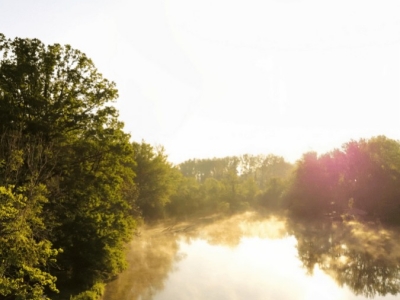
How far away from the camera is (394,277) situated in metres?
26.7

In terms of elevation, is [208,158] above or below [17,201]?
above

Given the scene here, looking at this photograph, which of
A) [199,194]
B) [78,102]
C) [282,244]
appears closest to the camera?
[78,102]

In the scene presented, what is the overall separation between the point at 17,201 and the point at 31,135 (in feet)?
24.0

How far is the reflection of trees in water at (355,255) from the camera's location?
85.1 ft

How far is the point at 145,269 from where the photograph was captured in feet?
98.1

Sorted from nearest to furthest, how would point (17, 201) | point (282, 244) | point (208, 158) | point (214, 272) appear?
point (17, 201)
point (214, 272)
point (282, 244)
point (208, 158)

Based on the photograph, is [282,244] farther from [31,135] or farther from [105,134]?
[31,135]

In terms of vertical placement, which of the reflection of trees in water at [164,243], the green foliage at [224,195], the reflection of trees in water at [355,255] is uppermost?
the green foliage at [224,195]

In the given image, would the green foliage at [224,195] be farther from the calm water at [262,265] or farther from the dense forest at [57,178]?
the dense forest at [57,178]

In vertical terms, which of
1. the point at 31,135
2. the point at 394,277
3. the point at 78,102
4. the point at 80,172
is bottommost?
the point at 394,277

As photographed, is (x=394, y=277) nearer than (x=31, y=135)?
No

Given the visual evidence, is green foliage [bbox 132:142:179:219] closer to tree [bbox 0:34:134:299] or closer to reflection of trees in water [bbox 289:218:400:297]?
reflection of trees in water [bbox 289:218:400:297]

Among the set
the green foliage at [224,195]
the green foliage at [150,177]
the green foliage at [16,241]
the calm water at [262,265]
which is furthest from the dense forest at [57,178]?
the green foliage at [224,195]

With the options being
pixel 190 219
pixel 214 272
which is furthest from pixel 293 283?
pixel 190 219
